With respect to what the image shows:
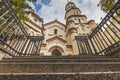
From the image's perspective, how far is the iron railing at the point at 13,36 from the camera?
361 cm

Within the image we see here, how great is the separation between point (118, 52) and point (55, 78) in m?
2.62

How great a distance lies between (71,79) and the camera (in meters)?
1.65

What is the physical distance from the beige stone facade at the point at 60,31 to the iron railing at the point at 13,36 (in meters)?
12.9

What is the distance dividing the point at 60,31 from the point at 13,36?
77.0 feet

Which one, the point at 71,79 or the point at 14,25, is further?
the point at 14,25

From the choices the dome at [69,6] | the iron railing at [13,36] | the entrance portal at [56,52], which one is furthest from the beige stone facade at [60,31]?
the iron railing at [13,36]

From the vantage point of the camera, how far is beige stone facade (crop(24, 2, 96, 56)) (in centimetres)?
2103

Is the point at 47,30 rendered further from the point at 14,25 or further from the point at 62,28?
the point at 14,25

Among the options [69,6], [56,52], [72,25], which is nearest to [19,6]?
[56,52]

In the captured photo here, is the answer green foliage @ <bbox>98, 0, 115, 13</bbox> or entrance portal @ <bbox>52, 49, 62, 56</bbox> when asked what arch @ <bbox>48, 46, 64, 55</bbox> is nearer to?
entrance portal @ <bbox>52, 49, 62, 56</bbox>

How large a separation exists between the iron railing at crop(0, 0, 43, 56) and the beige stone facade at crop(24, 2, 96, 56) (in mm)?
12886

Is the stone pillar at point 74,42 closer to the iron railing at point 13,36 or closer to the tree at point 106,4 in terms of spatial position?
the tree at point 106,4

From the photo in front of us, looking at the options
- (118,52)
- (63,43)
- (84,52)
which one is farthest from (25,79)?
(63,43)

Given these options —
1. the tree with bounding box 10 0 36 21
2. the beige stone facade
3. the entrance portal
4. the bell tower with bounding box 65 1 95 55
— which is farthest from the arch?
the tree with bounding box 10 0 36 21
